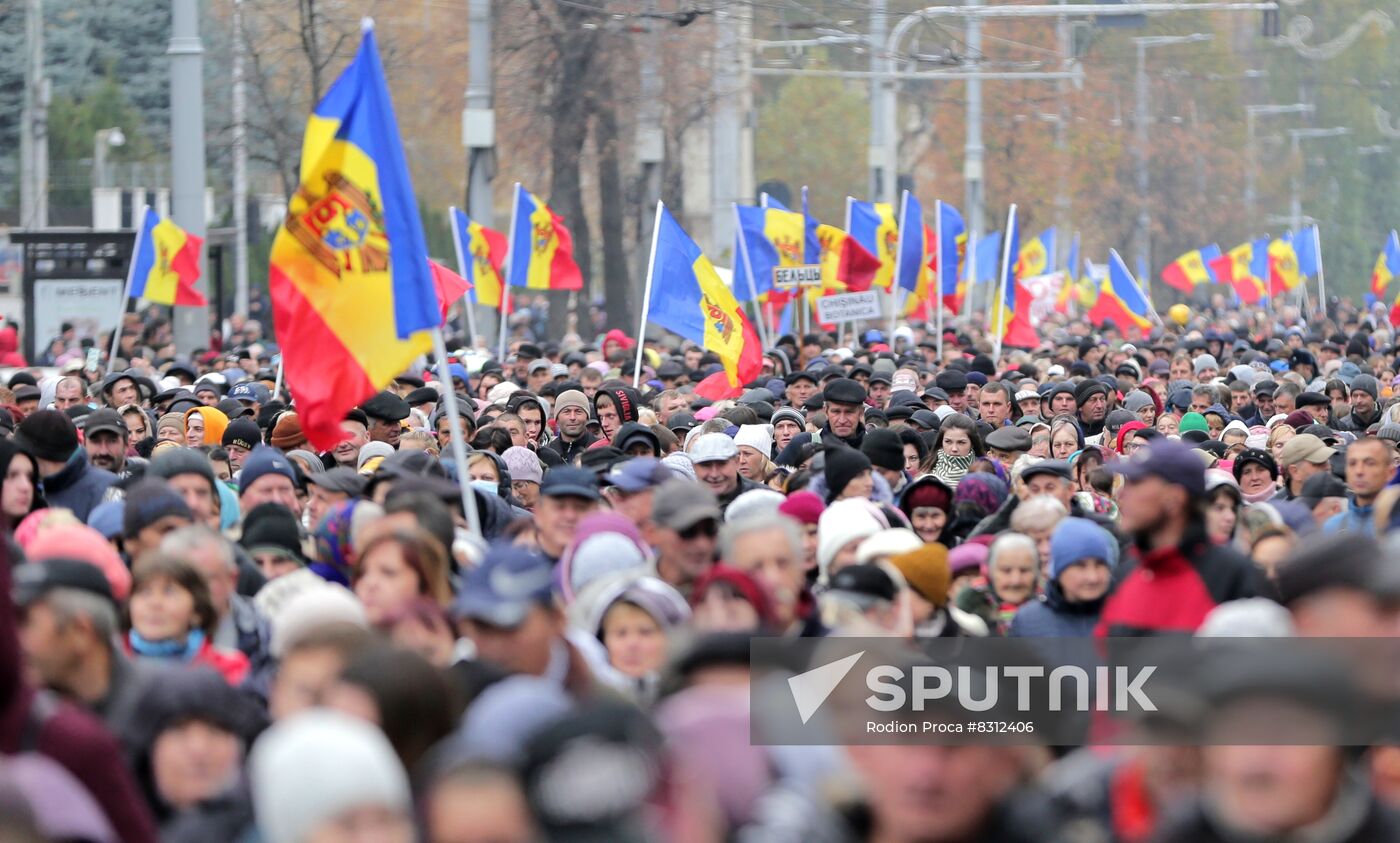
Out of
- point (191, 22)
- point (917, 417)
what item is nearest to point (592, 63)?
point (191, 22)

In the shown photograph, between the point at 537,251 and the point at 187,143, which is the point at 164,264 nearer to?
the point at 187,143

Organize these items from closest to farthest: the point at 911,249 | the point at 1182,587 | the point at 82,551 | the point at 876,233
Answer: the point at 1182,587 → the point at 82,551 → the point at 911,249 → the point at 876,233

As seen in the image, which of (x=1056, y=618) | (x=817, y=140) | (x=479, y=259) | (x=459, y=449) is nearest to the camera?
(x=1056, y=618)

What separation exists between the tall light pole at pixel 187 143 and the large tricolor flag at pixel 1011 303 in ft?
25.1

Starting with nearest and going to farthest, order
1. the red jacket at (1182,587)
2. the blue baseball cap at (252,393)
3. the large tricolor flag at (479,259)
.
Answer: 1. the red jacket at (1182,587)
2. the blue baseball cap at (252,393)
3. the large tricolor flag at (479,259)

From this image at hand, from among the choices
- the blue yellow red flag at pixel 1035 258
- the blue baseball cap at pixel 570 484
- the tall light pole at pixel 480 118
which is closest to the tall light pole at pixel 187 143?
the tall light pole at pixel 480 118

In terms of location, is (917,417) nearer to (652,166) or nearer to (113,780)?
(113,780)

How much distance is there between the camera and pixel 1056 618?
7.53 meters

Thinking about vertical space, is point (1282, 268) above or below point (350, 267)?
below

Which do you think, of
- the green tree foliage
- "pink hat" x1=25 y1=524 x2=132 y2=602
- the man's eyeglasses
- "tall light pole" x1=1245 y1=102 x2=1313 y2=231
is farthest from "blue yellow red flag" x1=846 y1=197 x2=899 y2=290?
"tall light pole" x1=1245 y1=102 x2=1313 y2=231

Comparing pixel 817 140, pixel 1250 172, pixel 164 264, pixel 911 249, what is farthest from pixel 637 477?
pixel 1250 172

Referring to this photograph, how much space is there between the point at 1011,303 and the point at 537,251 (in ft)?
16.7

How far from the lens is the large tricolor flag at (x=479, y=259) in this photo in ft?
74.8

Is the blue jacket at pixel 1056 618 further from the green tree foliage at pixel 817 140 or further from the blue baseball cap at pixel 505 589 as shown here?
the green tree foliage at pixel 817 140
